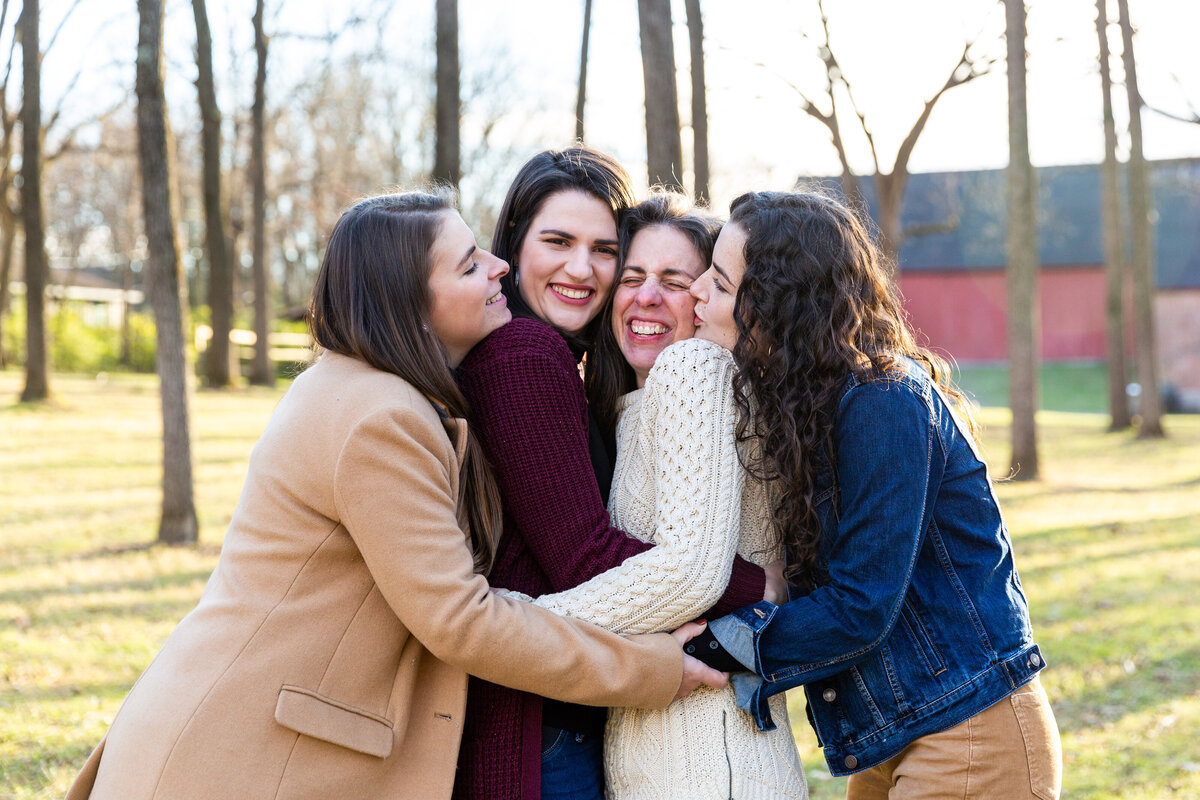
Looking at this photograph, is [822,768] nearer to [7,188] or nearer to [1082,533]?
[1082,533]

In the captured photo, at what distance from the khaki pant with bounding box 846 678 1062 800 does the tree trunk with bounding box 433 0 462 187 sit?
24.4 ft

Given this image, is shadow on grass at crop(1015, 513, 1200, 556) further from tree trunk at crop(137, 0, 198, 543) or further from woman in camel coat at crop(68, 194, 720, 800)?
woman in camel coat at crop(68, 194, 720, 800)

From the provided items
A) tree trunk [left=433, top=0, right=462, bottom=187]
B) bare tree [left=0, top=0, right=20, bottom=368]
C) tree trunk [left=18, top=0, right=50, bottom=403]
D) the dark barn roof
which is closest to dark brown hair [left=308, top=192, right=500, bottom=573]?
tree trunk [left=433, top=0, right=462, bottom=187]

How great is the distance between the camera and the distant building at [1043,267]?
42656 millimetres

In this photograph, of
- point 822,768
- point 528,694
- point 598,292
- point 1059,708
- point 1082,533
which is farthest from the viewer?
point 1082,533

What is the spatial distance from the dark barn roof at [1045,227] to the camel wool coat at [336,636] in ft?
141

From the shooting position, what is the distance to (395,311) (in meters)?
2.45

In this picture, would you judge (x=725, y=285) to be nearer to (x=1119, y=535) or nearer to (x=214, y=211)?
(x=1119, y=535)

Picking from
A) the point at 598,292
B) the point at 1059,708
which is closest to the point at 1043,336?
the point at 1059,708

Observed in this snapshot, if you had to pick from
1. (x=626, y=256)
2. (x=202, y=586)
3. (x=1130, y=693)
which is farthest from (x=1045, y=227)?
(x=626, y=256)

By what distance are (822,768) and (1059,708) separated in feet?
5.41

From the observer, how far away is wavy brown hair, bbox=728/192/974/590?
8.07 feet

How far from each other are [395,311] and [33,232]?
62.0 ft

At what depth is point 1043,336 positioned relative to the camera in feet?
142
